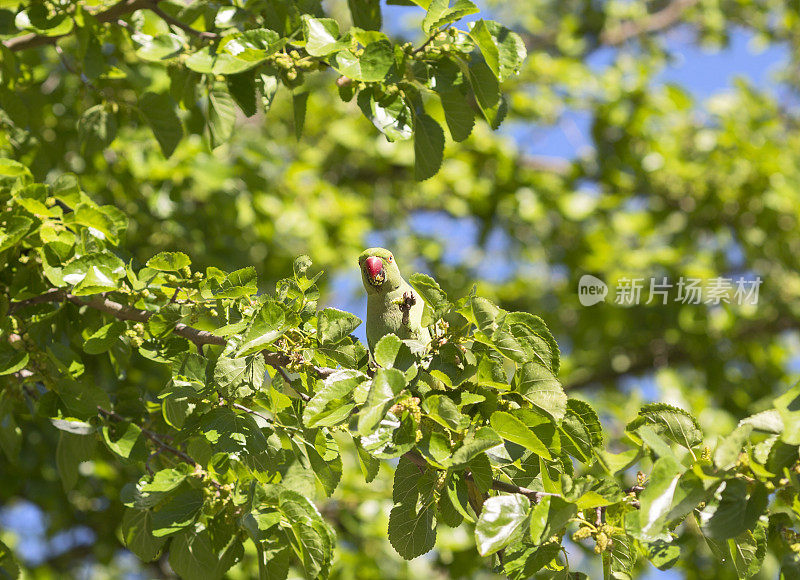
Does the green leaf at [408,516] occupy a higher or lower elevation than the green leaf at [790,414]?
lower

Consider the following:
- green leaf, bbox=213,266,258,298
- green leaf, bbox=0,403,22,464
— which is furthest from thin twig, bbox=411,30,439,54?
green leaf, bbox=0,403,22,464

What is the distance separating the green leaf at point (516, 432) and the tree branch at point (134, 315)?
247 millimetres

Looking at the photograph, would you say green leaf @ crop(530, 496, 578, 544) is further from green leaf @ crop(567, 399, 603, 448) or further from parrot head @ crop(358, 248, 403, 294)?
parrot head @ crop(358, 248, 403, 294)

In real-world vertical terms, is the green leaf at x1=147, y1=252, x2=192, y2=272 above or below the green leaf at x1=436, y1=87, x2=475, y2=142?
below

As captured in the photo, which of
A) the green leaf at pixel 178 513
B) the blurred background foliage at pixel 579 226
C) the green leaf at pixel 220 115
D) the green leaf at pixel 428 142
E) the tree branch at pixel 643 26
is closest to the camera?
the green leaf at pixel 178 513

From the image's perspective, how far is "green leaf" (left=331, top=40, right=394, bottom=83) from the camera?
3.70 ft

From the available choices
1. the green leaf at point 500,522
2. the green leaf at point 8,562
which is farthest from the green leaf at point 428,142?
the green leaf at point 8,562

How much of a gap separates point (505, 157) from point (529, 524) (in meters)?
3.00

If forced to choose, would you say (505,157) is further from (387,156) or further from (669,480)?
(669,480)

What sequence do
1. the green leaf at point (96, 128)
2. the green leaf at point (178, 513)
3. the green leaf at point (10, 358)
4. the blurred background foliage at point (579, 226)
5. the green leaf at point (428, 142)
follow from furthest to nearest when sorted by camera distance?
the blurred background foliage at point (579, 226) < the green leaf at point (96, 128) < the green leaf at point (428, 142) < the green leaf at point (10, 358) < the green leaf at point (178, 513)

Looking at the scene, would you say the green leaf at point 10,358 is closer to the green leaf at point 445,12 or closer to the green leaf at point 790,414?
the green leaf at point 445,12

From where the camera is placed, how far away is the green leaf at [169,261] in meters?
1.10

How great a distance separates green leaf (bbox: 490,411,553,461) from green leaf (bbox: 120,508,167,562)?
57 centimetres

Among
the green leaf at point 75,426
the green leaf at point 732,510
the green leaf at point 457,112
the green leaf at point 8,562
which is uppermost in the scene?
the green leaf at point 457,112
